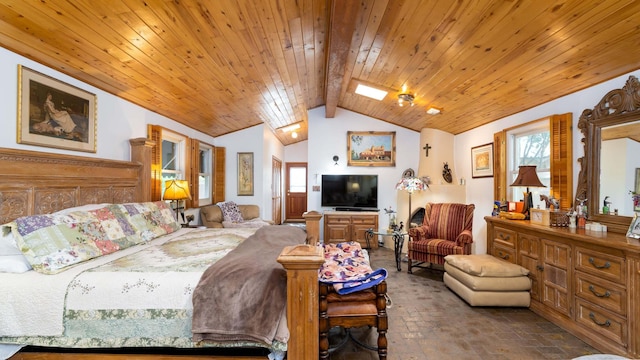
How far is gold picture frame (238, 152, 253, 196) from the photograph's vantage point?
19.0 ft

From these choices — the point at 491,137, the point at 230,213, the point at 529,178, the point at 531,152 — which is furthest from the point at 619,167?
the point at 230,213

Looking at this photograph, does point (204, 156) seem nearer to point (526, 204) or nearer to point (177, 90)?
point (177, 90)

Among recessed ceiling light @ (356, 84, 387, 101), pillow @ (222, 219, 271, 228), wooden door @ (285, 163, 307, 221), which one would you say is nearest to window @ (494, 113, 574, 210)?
recessed ceiling light @ (356, 84, 387, 101)

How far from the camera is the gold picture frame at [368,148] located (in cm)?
573

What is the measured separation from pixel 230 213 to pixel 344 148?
2.61 metres

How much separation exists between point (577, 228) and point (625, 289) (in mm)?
757

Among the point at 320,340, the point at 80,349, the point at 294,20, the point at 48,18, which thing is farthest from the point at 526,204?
the point at 48,18

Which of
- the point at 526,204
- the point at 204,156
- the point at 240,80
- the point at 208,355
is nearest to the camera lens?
the point at 208,355

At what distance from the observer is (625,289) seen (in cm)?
188

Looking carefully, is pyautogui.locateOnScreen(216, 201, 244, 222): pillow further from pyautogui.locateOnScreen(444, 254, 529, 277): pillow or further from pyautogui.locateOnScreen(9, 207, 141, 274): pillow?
pyautogui.locateOnScreen(444, 254, 529, 277): pillow

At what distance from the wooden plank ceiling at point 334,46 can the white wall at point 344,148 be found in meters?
1.75

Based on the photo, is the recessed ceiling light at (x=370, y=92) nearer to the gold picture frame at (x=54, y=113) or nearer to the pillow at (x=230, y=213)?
the pillow at (x=230, y=213)

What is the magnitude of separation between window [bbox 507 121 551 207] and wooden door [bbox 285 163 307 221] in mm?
5959

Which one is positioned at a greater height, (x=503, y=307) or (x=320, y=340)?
(x=320, y=340)
